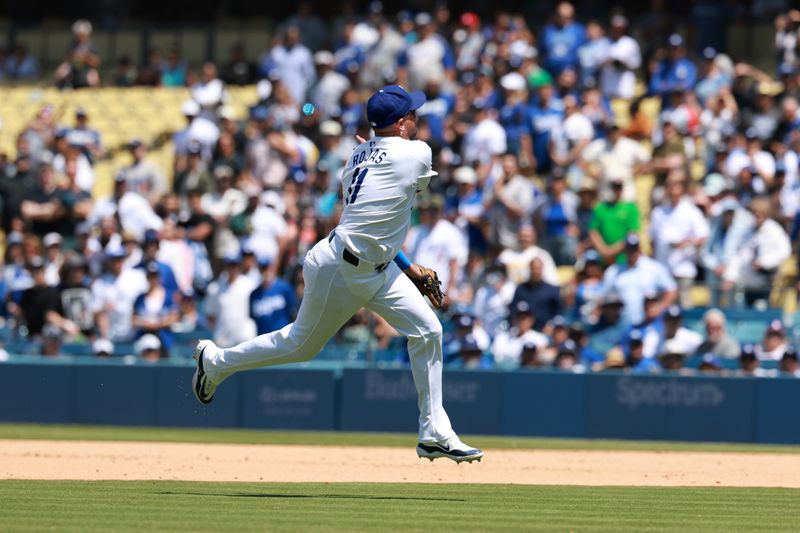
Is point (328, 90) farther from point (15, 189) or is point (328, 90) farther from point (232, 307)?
point (232, 307)

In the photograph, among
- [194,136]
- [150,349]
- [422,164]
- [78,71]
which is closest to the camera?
[422,164]

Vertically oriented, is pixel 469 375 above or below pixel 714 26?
below

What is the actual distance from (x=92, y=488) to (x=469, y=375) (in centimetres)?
711

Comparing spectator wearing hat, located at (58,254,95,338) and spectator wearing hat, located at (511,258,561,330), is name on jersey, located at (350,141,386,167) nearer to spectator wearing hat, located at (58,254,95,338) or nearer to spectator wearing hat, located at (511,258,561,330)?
spectator wearing hat, located at (511,258,561,330)

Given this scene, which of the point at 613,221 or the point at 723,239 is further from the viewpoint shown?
the point at 613,221

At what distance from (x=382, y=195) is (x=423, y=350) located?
981mm

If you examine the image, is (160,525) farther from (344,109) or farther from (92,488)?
(344,109)

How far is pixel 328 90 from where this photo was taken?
21.2 metres

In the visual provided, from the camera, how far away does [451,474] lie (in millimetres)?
11297

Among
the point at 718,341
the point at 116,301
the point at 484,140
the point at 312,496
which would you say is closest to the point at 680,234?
the point at 718,341

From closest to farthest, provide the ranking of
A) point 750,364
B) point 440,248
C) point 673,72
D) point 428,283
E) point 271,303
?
point 428,283 < point 750,364 < point 271,303 < point 440,248 < point 673,72

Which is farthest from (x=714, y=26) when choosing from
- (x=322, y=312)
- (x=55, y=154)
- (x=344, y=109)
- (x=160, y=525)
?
(x=160, y=525)

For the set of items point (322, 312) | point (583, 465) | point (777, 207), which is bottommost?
point (583, 465)

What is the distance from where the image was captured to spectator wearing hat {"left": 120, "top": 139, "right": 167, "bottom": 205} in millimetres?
20281
